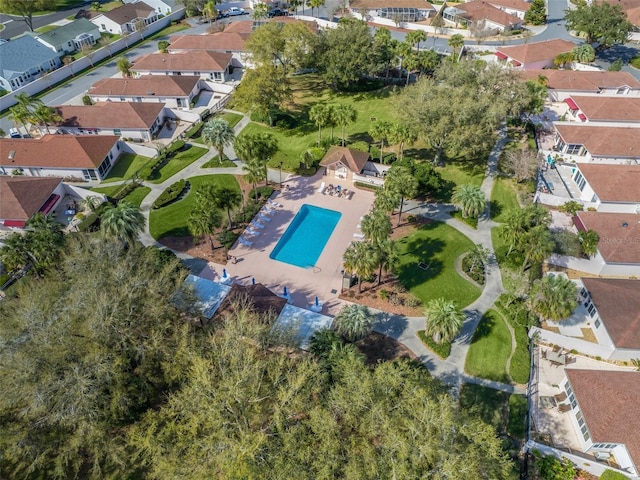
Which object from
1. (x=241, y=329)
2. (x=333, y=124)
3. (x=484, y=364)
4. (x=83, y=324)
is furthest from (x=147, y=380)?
(x=333, y=124)

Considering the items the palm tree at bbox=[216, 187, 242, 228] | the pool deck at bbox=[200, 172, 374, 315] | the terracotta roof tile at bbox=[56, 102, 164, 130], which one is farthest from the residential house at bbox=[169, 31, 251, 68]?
the palm tree at bbox=[216, 187, 242, 228]

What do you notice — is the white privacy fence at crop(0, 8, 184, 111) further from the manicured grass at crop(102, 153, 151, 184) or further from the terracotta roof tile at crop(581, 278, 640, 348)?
the terracotta roof tile at crop(581, 278, 640, 348)

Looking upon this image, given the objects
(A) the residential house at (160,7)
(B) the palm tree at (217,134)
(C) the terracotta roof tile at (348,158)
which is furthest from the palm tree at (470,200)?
(A) the residential house at (160,7)

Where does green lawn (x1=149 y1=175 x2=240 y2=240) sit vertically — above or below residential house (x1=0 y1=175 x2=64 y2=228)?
below

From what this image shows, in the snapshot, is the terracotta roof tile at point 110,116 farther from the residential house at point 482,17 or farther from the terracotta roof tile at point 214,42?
the residential house at point 482,17

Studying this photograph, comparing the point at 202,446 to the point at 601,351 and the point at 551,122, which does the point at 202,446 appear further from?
the point at 551,122

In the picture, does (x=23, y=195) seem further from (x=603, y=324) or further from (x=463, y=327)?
(x=603, y=324)

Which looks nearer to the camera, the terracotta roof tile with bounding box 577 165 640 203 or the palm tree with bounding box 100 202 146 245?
the palm tree with bounding box 100 202 146 245
